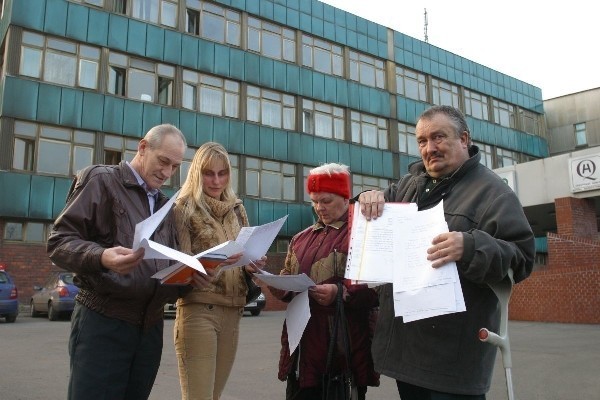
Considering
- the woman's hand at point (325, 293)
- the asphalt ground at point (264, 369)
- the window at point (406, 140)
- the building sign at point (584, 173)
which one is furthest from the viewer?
the window at point (406, 140)

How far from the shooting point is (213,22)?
27328mm

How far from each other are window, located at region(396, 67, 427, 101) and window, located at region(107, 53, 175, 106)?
15277 millimetres

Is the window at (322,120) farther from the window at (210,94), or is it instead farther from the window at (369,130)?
the window at (210,94)

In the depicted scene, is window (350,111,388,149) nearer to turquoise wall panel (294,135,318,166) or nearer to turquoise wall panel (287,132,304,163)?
turquoise wall panel (294,135,318,166)

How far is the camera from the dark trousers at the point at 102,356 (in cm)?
269

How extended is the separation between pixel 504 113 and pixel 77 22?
30.5 meters

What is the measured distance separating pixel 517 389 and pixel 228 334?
4.58 metres

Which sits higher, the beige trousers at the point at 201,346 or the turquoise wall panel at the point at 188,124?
the turquoise wall panel at the point at 188,124

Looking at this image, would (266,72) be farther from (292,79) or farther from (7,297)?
(7,297)

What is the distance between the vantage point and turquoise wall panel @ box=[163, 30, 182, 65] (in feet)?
84.0

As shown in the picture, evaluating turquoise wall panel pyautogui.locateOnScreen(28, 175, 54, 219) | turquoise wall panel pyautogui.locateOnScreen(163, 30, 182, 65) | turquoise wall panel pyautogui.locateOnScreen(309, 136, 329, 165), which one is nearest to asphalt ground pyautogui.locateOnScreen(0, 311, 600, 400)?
turquoise wall panel pyautogui.locateOnScreen(28, 175, 54, 219)

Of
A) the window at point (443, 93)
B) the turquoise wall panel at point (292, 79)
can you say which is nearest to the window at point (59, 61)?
the turquoise wall panel at point (292, 79)

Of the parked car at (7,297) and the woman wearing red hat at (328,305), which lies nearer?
the woman wearing red hat at (328,305)

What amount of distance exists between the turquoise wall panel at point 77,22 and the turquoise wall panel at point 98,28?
182 mm
